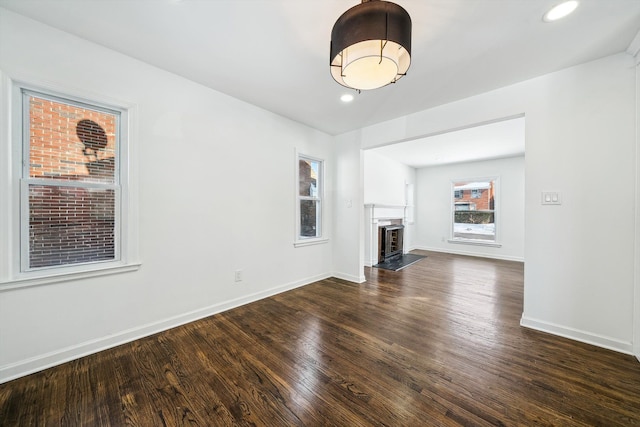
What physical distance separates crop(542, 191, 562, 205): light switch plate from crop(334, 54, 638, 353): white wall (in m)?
0.04

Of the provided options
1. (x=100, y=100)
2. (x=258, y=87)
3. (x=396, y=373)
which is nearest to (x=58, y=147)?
(x=100, y=100)

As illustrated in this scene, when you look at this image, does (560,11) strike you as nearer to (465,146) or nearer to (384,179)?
(465,146)

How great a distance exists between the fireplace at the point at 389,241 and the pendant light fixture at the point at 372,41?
4.48 meters

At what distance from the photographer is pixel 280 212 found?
346 cm

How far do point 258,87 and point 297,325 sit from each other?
2.67 meters

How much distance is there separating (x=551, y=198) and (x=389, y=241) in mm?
3654

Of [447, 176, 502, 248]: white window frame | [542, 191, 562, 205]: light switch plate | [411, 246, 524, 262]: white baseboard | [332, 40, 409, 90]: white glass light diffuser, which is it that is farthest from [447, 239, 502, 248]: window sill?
[332, 40, 409, 90]: white glass light diffuser

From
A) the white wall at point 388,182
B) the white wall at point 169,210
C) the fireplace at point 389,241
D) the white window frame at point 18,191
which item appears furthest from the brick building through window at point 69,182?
the fireplace at point 389,241

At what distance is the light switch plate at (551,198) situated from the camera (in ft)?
7.59

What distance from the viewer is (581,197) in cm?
221

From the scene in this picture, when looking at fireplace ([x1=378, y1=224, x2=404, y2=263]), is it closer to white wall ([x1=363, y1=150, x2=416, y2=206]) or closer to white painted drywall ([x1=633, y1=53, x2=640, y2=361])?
white wall ([x1=363, y1=150, x2=416, y2=206])

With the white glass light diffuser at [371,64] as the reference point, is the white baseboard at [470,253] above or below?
below

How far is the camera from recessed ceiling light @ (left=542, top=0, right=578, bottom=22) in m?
1.54

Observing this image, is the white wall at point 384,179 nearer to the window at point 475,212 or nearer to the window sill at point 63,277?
the window at point 475,212
